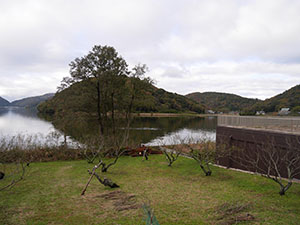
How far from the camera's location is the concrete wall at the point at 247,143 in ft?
40.1

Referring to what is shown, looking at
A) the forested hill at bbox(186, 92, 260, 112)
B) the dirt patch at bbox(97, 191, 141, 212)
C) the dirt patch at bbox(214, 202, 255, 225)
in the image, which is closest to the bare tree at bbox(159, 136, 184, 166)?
the dirt patch at bbox(97, 191, 141, 212)

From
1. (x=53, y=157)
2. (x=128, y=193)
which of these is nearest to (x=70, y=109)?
(x=53, y=157)

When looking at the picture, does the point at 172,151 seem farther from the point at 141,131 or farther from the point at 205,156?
the point at 141,131

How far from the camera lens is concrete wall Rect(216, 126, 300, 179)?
1223cm

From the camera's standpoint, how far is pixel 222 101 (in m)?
130

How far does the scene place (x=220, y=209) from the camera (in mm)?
8109

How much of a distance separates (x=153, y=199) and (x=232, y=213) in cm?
312

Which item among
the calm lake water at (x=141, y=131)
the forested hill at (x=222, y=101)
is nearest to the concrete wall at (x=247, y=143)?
the calm lake water at (x=141, y=131)

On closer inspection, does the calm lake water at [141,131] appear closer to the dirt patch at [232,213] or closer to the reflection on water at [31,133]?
the reflection on water at [31,133]

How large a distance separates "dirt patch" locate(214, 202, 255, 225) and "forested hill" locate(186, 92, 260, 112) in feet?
333

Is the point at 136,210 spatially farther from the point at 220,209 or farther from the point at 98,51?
the point at 98,51

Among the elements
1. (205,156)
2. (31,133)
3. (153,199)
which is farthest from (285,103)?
(153,199)

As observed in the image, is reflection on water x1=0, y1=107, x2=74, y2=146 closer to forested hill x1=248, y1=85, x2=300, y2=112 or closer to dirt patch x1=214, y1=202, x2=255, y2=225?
dirt patch x1=214, y1=202, x2=255, y2=225

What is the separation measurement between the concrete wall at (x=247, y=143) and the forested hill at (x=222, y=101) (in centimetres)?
9349
